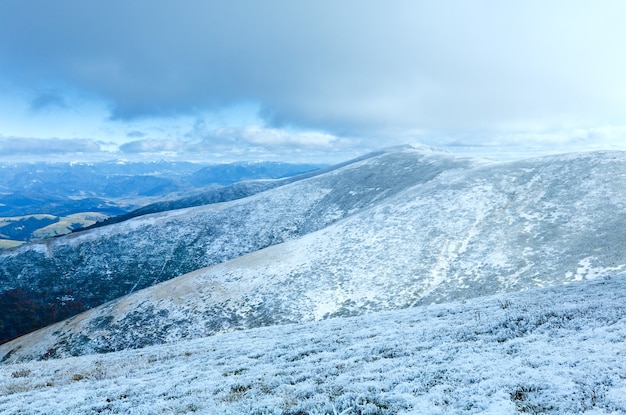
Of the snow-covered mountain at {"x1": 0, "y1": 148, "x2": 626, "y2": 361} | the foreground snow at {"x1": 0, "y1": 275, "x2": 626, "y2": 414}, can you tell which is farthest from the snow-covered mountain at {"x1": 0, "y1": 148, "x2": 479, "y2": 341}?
the foreground snow at {"x1": 0, "y1": 275, "x2": 626, "y2": 414}

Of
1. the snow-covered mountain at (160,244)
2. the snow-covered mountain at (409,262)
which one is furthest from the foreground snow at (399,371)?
the snow-covered mountain at (160,244)

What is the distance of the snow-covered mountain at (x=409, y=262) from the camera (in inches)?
1469

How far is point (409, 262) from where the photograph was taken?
1758 inches

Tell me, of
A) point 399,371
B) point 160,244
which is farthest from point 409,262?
point 160,244

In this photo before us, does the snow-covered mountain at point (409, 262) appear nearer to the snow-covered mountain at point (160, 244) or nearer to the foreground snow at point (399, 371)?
the foreground snow at point (399, 371)

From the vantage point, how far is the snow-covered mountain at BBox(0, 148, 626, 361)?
37.3m

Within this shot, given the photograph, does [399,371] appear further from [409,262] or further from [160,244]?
[160,244]

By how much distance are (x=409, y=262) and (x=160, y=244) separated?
2506 inches

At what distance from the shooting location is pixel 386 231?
5412 cm

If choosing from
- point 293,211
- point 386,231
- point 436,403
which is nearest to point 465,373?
point 436,403

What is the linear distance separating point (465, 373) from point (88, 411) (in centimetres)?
1418

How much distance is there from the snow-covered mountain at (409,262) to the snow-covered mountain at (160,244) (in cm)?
2424

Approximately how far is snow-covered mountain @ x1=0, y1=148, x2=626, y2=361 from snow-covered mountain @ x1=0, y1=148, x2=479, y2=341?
79.5ft

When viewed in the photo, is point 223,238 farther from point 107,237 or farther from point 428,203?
point 428,203
